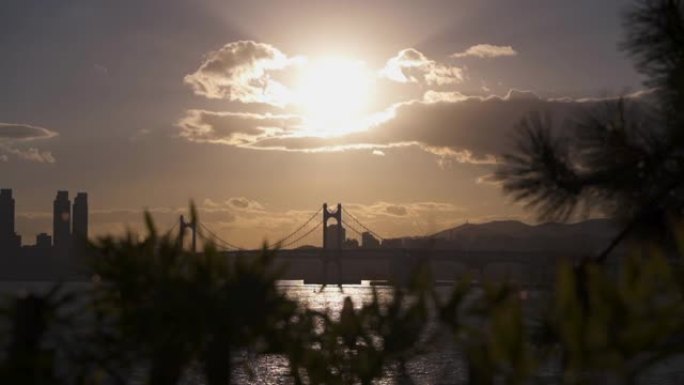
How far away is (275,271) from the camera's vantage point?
3150 millimetres

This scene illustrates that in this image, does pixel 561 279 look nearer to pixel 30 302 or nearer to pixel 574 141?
pixel 30 302

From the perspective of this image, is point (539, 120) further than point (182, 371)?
Yes

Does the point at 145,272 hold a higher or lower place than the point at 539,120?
lower

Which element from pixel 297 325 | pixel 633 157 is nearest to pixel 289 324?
pixel 297 325

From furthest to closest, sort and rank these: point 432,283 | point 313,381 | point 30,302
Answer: point 313,381 < point 432,283 < point 30,302

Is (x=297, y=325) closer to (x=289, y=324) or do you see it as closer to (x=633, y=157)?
(x=289, y=324)

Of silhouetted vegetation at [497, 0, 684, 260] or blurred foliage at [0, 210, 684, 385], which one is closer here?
blurred foliage at [0, 210, 684, 385]

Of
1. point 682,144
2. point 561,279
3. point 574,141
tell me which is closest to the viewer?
A: point 561,279

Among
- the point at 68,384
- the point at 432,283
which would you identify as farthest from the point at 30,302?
the point at 432,283

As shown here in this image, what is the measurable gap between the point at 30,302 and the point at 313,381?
1.63 meters

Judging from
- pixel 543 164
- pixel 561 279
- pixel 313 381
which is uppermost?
pixel 543 164

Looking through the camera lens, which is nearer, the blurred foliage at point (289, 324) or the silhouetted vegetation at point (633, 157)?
the blurred foliage at point (289, 324)

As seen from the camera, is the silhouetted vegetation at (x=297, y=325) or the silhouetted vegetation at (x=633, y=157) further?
the silhouetted vegetation at (x=633, y=157)

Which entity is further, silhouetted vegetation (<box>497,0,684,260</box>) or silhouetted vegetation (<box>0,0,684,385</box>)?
silhouetted vegetation (<box>497,0,684,260</box>)
